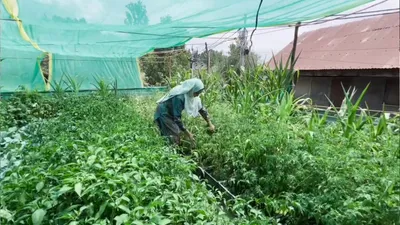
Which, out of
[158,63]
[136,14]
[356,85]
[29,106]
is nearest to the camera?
[356,85]

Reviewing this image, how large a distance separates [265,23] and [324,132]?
168cm

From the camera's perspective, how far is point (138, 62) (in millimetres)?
8680

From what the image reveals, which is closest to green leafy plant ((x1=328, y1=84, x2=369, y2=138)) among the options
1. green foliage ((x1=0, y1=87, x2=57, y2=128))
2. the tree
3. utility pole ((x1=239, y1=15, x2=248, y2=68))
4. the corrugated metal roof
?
the corrugated metal roof

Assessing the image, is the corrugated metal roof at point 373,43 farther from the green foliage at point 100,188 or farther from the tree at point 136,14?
the tree at point 136,14

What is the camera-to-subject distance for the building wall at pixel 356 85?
53.3 inches

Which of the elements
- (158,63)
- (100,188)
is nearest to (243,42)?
(100,188)

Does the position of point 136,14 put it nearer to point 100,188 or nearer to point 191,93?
point 191,93

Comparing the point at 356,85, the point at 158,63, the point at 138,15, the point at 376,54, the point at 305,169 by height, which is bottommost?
the point at 305,169

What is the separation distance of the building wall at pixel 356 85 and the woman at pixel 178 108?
4.45 feet

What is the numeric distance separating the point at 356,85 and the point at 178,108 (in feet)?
5.68

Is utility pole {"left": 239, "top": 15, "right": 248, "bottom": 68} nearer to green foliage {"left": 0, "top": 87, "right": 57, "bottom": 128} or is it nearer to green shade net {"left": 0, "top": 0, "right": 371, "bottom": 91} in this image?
green shade net {"left": 0, "top": 0, "right": 371, "bottom": 91}

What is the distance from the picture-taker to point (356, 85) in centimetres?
245

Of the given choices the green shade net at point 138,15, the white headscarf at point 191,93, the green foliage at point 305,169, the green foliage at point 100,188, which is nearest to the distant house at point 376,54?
the green foliage at point 305,169

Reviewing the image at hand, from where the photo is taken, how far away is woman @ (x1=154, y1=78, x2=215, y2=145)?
3.04m
